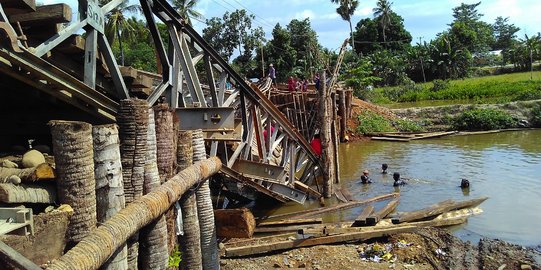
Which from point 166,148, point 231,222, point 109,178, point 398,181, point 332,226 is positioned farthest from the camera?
point 398,181

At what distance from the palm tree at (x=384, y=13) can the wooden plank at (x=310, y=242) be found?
5182 cm

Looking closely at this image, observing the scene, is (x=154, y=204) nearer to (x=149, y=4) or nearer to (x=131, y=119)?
(x=131, y=119)

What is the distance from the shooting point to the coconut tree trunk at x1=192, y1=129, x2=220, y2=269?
5852 millimetres

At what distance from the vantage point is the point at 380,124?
100ft

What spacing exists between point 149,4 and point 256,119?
3.63 meters

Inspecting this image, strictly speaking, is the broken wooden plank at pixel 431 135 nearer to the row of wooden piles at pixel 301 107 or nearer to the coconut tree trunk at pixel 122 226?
the row of wooden piles at pixel 301 107

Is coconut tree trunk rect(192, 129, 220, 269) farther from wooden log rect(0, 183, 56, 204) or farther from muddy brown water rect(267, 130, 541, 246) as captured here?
muddy brown water rect(267, 130, 541, 246)

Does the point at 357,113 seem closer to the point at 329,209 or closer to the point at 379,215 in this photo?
the point at 329,209

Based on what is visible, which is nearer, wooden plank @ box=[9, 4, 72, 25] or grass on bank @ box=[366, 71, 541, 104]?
wooden plank @ box=[9, 4, 72, 25]

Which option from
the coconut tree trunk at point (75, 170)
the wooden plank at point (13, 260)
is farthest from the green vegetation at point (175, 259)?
the wooden plank at point (13, 260)

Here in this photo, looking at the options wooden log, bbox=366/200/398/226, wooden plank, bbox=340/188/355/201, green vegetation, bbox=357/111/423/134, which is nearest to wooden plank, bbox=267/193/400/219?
wooden plank, bbox=340/188/355/201

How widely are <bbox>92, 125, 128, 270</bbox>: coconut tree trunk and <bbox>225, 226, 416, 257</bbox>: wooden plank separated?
4.90 m

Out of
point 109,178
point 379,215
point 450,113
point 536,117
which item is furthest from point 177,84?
point 536,117

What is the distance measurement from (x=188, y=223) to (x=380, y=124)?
1035 inches
